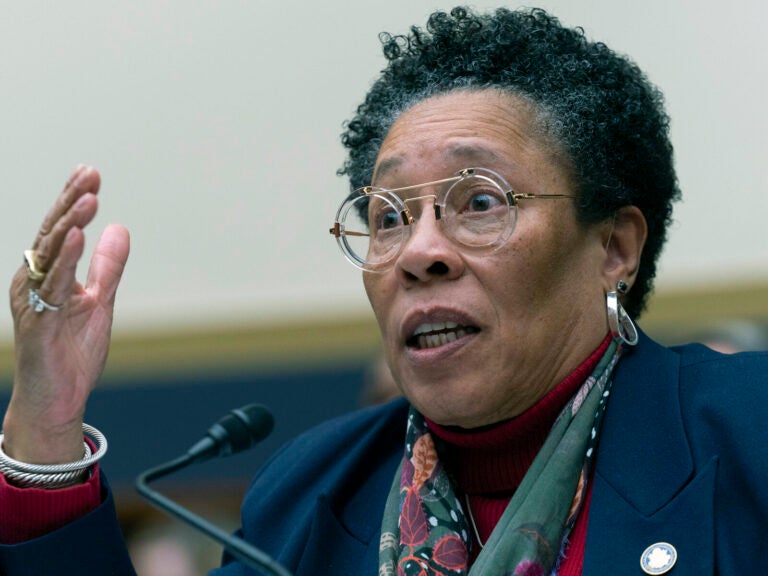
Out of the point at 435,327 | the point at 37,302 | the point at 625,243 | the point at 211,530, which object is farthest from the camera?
the point at 625,243

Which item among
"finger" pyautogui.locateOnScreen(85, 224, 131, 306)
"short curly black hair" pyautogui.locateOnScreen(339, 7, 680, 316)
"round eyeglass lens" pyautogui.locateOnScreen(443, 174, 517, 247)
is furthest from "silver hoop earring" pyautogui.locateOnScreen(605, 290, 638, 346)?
"finger" pyautogui.locateOnScreen(85, 224, 131, 306)

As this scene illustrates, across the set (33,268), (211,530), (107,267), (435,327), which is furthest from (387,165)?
(211,530)

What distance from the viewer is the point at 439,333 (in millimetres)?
2010

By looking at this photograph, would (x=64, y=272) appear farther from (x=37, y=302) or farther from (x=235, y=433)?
(x=235, y=433)

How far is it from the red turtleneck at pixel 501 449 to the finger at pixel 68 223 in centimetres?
81

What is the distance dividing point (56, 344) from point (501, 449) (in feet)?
2.81

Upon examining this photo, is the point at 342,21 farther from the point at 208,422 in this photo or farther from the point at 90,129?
the point at 208,422

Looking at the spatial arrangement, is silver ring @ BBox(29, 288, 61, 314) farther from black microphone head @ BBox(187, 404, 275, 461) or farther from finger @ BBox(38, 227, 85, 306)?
black microphone head @ BBox(187, 404, 275, 461)

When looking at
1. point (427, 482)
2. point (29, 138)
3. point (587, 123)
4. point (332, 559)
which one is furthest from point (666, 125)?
point (29, 138)

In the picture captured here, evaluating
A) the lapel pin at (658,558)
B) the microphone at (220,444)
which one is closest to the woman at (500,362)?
the lapel pin at (658,558)

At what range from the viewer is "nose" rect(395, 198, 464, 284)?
1.99 meters

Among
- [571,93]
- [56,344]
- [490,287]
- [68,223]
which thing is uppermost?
[571,93]

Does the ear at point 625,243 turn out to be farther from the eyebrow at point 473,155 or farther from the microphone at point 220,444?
the microphone at point 220,444

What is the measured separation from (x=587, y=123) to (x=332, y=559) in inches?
39.3
